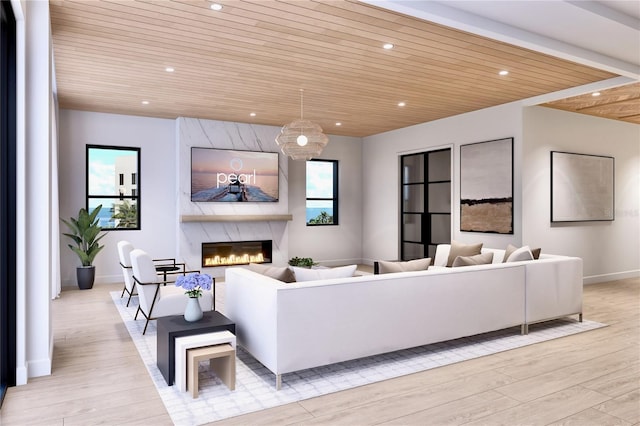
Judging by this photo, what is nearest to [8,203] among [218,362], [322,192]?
[218,362]

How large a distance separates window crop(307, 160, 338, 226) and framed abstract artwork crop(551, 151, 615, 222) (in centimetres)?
426

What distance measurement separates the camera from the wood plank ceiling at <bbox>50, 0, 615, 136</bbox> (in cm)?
361

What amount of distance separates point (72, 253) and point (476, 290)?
19.9 ft

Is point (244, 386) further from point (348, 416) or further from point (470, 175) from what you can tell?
point (470, 175)

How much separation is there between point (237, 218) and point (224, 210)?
0.27 meters

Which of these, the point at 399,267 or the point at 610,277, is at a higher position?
the point at 399,267

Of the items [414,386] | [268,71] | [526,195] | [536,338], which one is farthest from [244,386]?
[526,195]

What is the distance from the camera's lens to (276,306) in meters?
3.01

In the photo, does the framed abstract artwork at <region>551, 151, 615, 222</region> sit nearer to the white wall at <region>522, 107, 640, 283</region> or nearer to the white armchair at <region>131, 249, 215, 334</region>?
the white wall at <region>522, 107, 640, 283</region>

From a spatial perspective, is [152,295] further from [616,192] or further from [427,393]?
[616,192]

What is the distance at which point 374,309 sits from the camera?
3395 mm

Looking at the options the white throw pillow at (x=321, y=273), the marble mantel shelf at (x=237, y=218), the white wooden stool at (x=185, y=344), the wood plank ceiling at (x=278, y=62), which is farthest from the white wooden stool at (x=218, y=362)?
the marble mantel shelf at (x=237, y=218)

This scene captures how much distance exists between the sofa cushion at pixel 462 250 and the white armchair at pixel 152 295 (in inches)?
124

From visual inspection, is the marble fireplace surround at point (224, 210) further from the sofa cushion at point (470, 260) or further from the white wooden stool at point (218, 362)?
the white wooden stool at point (218, 362)
